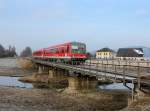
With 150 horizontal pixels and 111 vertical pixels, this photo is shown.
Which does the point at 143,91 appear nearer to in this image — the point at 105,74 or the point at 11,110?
the point at 105,74

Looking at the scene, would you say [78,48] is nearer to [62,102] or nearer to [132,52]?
[62,102]

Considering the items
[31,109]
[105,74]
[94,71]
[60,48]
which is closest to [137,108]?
[105,74]

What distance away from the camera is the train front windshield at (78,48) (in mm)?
56688

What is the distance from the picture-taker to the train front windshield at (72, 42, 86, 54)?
56688 millimetres

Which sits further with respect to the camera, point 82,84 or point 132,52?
point 132,52

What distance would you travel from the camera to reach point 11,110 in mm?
33875

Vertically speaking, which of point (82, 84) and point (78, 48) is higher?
point (78, 48)

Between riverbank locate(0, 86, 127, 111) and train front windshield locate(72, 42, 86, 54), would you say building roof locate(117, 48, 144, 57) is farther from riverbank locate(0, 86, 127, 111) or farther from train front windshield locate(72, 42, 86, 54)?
riverbank locate(0, 86, 127, 111)

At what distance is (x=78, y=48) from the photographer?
56.9 meters

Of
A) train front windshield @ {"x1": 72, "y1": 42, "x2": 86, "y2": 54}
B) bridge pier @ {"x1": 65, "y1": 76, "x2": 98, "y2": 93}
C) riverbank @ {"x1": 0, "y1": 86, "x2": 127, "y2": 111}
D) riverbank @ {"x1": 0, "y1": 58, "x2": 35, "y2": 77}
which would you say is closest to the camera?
riverbank @ {"x1": 0, "y1": 86, "x2": 127, "y2": 111}

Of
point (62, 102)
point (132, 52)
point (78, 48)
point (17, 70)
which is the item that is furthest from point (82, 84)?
point (132, 52)

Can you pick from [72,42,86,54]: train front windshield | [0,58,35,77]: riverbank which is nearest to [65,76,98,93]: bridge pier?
[72,42,86,54]: train front windshield

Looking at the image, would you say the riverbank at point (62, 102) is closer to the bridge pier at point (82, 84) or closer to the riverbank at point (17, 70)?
the bridge pier at point (82, 84)

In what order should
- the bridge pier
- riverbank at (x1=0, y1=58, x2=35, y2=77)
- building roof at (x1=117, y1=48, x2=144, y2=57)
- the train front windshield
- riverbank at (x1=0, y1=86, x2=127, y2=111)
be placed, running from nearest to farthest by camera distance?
riverbank at (x1=0, y1=86, x2=127, y2=111) → the bridge pier → the train front windshield → riverbank at (x1=0, y1=58, x2=35, y2=77) → building roof at (x1=117, y1=48, x2=144, y2=57)
